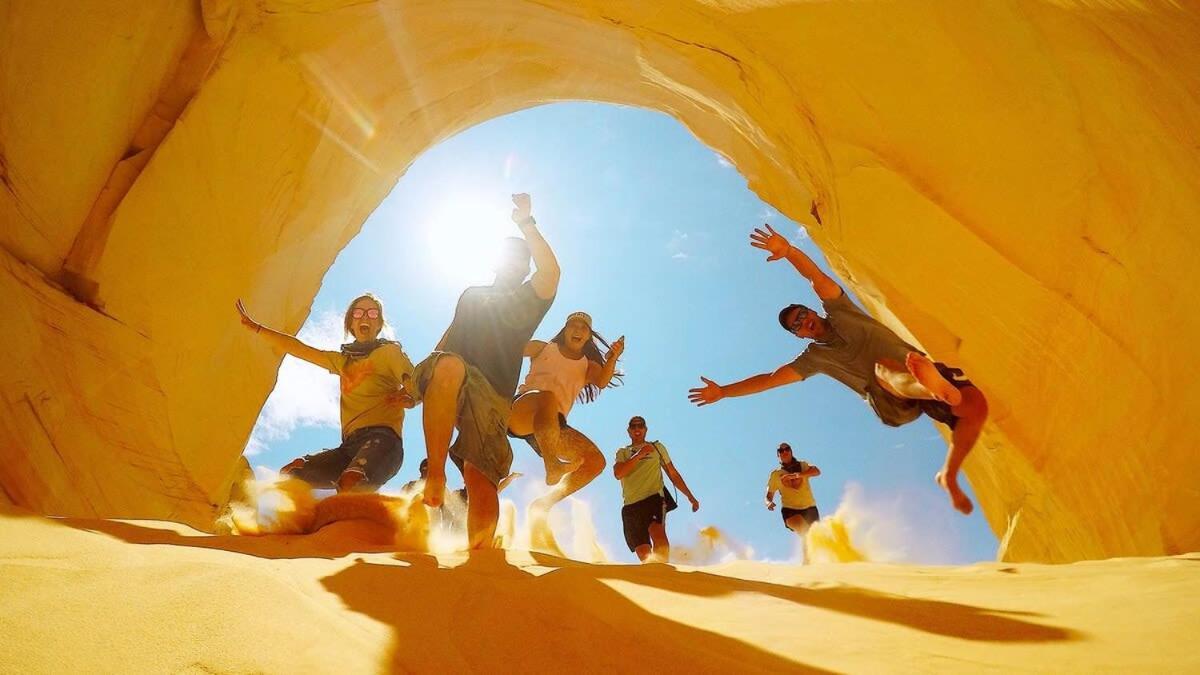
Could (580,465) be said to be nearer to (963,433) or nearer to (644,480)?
(644,480)

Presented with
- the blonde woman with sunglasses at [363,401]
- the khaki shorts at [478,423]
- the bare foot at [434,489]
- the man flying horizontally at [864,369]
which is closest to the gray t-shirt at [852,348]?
the man flying horizontally at [864,369]

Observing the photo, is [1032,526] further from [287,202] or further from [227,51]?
[227,51]

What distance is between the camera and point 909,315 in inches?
164

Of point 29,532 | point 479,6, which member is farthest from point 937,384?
point 479,6

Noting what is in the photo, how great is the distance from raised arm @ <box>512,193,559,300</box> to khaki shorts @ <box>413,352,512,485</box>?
23.3 inches

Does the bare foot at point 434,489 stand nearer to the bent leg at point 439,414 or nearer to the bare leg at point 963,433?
the bent leg at point 439,414

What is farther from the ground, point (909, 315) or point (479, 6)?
point (479, 6)

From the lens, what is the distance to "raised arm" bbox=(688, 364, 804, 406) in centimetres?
396

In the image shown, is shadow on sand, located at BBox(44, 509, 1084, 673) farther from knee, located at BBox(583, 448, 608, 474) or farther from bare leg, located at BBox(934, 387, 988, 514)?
knee, located at BBox(583, 448, 608, 474)

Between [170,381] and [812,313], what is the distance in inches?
174

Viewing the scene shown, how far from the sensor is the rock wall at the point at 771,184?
3.01 metres

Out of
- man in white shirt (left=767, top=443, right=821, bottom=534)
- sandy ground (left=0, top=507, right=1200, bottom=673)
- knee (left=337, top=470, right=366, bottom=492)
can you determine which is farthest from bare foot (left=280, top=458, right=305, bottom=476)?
man in white shirt (left=767, top=443, right=821, bottom=534)

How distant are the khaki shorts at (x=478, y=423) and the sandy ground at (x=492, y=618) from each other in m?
0.95

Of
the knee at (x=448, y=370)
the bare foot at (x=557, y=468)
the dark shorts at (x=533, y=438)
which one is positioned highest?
the knee at (x=448, y=370)
